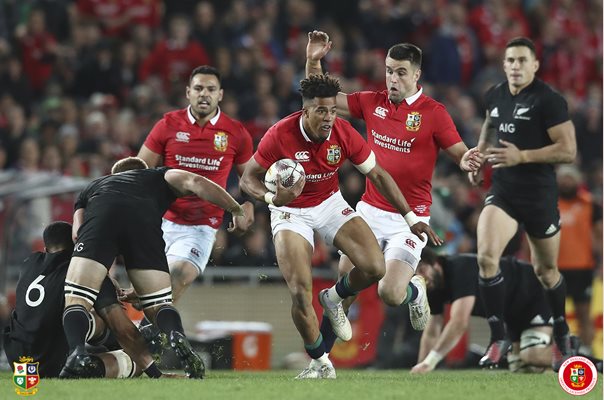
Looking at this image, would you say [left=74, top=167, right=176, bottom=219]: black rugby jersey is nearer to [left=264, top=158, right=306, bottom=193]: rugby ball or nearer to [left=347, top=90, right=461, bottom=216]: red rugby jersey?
[left=264, top=158, right=306, bottom=193]: rugby ball

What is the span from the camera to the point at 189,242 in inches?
435

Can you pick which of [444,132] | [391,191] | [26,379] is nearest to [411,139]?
[444,132]

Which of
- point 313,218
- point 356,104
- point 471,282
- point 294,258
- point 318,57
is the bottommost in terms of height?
point 471,282

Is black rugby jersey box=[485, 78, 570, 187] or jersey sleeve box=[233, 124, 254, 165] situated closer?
black rugby jersey box=[485, 78, 570, 187]

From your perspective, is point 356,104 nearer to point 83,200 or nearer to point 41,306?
point 83,200

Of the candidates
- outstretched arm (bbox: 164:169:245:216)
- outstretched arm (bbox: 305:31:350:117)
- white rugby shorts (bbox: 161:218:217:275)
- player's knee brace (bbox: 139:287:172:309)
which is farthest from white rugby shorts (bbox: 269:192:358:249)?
white rugby shorts (bbox: 161:218:217:275)

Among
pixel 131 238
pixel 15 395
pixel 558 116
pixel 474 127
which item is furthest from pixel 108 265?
pixel 474 127

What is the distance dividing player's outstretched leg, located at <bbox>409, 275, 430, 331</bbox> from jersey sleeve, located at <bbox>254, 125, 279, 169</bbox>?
1734 mm

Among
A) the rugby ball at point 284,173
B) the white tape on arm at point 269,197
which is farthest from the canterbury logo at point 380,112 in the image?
the white tape on arm at point 269,197

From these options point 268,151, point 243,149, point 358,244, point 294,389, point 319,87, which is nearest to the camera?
point 294,389

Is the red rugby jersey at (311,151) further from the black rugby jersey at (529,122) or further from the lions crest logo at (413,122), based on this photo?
the black rugby jersey at (529,122)

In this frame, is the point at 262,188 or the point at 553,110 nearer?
the point at 262,188

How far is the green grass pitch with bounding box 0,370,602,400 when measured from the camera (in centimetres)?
773

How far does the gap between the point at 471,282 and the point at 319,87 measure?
8.76 feet
